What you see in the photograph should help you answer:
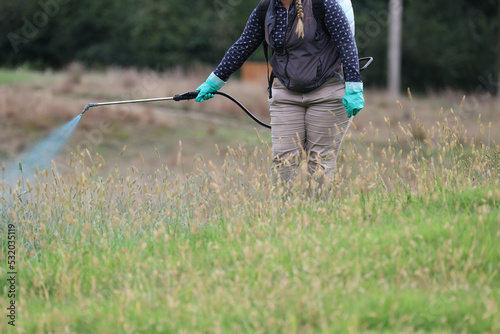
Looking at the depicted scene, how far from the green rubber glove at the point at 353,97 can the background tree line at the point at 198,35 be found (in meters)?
18.0

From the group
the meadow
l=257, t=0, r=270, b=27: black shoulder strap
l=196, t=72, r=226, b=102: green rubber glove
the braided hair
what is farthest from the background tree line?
the meadow

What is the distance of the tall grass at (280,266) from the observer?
3.24m

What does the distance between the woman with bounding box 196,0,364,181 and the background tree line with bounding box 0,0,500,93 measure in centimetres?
1783

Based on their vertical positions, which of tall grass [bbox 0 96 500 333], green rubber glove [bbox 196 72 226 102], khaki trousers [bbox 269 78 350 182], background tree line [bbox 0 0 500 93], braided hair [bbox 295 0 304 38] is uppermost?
braided hair [bbox 295 0 304 38]

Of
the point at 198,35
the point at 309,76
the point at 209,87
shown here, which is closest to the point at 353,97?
the point at 309,76

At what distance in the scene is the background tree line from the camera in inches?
965

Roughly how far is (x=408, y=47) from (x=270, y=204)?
21369 mm

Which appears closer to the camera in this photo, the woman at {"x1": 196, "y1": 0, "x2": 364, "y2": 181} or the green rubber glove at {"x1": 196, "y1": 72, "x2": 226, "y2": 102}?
the woman at {"x1": 196, "y1": 0, "x2": 364, "y2": 181}

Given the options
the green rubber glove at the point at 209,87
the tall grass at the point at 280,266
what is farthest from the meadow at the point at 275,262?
the green rubber glove at the point at 209,87

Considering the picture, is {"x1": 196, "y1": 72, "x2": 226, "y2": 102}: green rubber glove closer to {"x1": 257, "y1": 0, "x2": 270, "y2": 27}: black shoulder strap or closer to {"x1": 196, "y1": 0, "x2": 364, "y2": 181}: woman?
{"x1": 196, "y1": 0, "x2": 364, "y2": 181}: woman

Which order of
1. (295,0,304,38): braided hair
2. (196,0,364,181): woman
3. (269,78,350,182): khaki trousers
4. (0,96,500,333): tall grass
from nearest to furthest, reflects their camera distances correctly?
1. (0,96,500,333): tall grass
2. (295,0,304,38): braided hair
3. (196,0,364,181): woman
4. (269,78,350,182): khaki trousers

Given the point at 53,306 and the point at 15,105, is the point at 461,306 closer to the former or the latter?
the point at 53,306

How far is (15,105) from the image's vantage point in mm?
14562

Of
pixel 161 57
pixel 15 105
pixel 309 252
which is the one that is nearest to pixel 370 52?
pixel 161 57
